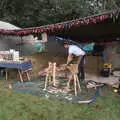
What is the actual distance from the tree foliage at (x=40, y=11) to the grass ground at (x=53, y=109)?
1767 centimetres

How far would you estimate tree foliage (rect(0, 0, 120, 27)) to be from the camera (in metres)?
23.5

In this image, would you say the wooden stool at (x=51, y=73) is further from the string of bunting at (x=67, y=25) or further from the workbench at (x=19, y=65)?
the string of bunting at (x=67, y=25)

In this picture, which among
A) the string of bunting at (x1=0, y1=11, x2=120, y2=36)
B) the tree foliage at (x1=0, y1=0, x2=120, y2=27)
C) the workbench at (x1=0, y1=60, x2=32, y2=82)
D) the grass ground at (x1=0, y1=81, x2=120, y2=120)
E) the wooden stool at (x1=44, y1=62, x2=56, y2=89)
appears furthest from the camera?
the tree foliage at (x1=0, y1=0, x2=120, y2=27)

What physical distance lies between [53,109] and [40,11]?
62.9 feet

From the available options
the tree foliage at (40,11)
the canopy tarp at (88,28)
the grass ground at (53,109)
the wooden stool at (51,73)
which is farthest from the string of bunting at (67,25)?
the tree foliage at (40,11)

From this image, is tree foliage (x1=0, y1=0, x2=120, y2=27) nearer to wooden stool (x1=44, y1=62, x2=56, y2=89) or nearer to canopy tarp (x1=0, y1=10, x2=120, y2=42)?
canopy tarp (x1=0, y1=10, x2=120, y2=42)

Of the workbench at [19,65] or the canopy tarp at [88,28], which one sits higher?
the canopy tarp at [88,28]

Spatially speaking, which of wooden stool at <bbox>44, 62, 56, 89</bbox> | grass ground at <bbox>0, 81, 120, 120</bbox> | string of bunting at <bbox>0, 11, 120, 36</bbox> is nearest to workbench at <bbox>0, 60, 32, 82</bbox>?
wooden stool at <bbox>44, 62, 56, 89</bbox>

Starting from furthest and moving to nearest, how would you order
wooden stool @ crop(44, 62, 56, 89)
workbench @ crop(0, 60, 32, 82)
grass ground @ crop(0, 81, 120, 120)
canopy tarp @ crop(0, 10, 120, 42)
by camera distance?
workbench @ crop(0, 60, 32, 82)
wooden stool @ crop(44, 62, 56, 89)
canopy tarp @ crop(0, 10, 120, 42)
grass ground @ crop(0, 81, 120, 120)

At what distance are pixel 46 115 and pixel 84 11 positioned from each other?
2012cm

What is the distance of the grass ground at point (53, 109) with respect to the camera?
5160mm

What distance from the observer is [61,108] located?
568 centimetres

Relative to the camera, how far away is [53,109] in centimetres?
561

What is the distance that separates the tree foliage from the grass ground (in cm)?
1767
